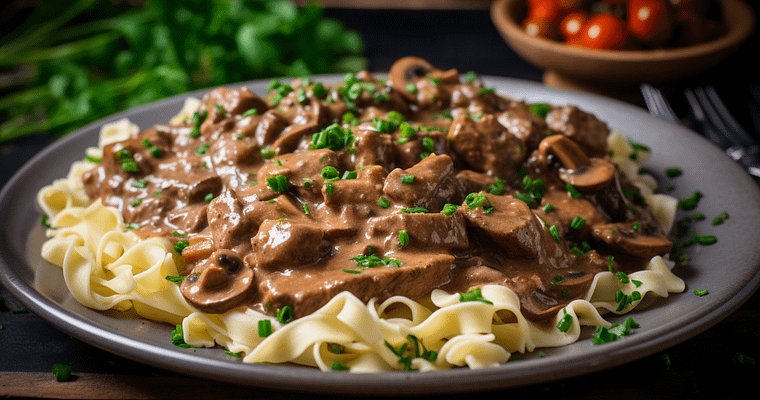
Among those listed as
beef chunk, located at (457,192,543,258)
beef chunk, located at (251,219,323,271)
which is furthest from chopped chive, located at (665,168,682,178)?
beef chunk, located at (251,219,323,271)

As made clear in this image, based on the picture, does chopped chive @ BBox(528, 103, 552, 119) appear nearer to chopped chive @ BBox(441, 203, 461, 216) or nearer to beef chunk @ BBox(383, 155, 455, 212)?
beef chunk @ BBox(383, 155, 455, 212)

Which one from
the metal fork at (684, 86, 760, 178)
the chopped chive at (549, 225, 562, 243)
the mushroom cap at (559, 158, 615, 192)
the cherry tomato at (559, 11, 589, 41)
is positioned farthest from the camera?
the cherry tomato at (559, 11, 589, 41)

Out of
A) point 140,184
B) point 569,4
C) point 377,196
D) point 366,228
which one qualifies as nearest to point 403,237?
point 366,228

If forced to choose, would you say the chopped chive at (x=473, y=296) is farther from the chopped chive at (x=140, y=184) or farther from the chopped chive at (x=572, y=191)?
the chopped chive at (x=140, y=184)

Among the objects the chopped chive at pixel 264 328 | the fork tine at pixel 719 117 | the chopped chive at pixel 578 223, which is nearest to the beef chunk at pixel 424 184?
the chopped chive at pixel 578 223

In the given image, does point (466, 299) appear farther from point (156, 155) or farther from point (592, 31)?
point (592, 31)

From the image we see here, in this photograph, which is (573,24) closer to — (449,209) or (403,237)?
(449,209)
